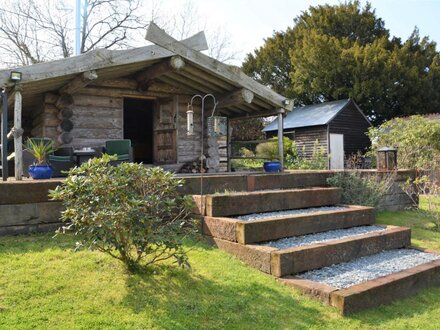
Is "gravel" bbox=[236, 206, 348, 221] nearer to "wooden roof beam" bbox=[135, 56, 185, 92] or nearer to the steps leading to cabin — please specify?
the steps leading to cabin

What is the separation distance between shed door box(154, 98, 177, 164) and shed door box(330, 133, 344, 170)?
13561 mm

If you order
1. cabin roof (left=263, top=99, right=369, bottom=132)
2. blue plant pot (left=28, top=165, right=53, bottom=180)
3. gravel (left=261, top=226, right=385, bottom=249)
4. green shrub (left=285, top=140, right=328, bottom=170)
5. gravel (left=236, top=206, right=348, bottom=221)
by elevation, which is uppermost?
cabin roof (left=263, top=99, right=369, bottom=132)

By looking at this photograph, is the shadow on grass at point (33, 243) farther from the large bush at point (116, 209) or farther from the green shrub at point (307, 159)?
the green shrub at point (307, 159)

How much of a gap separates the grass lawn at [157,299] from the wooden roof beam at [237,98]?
15.8ft

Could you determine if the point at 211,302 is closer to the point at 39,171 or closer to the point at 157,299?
the point at 157,299

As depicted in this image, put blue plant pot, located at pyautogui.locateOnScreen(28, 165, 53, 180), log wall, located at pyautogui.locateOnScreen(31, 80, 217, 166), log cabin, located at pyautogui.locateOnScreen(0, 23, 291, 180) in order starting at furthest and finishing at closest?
log wall, located at pyautogui.locateOnScreen(31, 80, 217, 166)
log cabin, located at pyautogui.locateOnScreen(0, 23, 291, 180)
blue plant pot, located at pyautogui.locateOnScreen(28, 165, 53, 180)

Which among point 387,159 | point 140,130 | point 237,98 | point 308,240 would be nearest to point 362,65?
point 140,130

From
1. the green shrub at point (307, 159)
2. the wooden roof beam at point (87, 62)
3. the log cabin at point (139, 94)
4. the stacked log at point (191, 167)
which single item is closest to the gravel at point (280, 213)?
the log cabin at point (139, 94)

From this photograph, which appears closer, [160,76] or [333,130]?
[160,76]

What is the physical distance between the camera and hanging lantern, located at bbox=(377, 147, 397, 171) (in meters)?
8.90

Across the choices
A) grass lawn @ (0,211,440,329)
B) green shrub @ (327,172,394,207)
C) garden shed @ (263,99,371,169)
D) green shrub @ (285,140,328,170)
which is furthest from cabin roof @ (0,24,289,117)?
garden shed @ (263,99,371,169)

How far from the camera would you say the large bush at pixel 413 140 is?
12.3m

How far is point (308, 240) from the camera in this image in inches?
195

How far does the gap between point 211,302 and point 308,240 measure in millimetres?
1925
